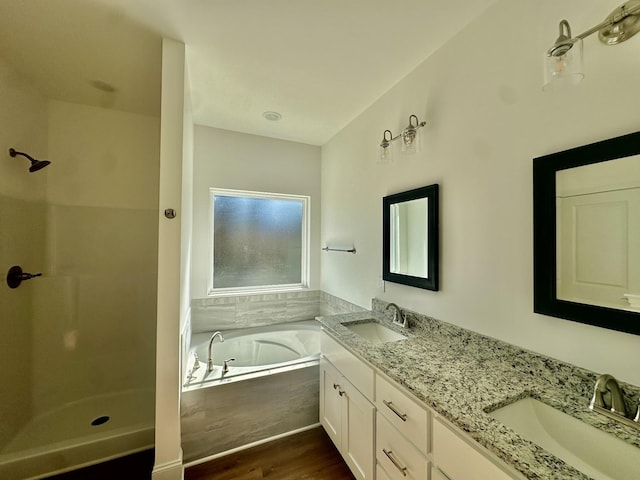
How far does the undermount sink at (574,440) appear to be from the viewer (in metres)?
0.75

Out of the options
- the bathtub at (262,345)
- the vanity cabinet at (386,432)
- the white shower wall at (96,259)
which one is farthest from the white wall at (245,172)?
the vanity cabinet at (386,432)

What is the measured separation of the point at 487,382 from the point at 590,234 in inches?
27.8

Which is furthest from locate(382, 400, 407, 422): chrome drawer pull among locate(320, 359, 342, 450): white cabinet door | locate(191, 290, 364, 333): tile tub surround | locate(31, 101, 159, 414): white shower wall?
locate(31, 101, 159, 414): white shower wall

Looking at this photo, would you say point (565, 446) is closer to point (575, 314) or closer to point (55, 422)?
point (575, 314)

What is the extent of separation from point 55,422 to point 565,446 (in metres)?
3.17

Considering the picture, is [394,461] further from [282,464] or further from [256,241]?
[256,241]

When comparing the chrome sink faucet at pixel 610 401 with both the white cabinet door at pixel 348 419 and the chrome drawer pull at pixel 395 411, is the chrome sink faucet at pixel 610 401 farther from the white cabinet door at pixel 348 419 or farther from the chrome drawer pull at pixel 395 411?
the white cabinet door at pixel 348 419

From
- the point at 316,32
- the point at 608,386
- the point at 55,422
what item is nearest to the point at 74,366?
the point at 55,422

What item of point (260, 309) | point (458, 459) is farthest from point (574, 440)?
point (260, 309)

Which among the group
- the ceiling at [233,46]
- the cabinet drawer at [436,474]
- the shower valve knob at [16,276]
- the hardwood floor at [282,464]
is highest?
the ceiling at [233,46]

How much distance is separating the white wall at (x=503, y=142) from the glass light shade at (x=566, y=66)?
167mm

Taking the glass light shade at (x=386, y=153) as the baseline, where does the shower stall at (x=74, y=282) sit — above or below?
below

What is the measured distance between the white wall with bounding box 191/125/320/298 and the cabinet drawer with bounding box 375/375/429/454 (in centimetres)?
197

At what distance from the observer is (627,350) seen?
888 mm
